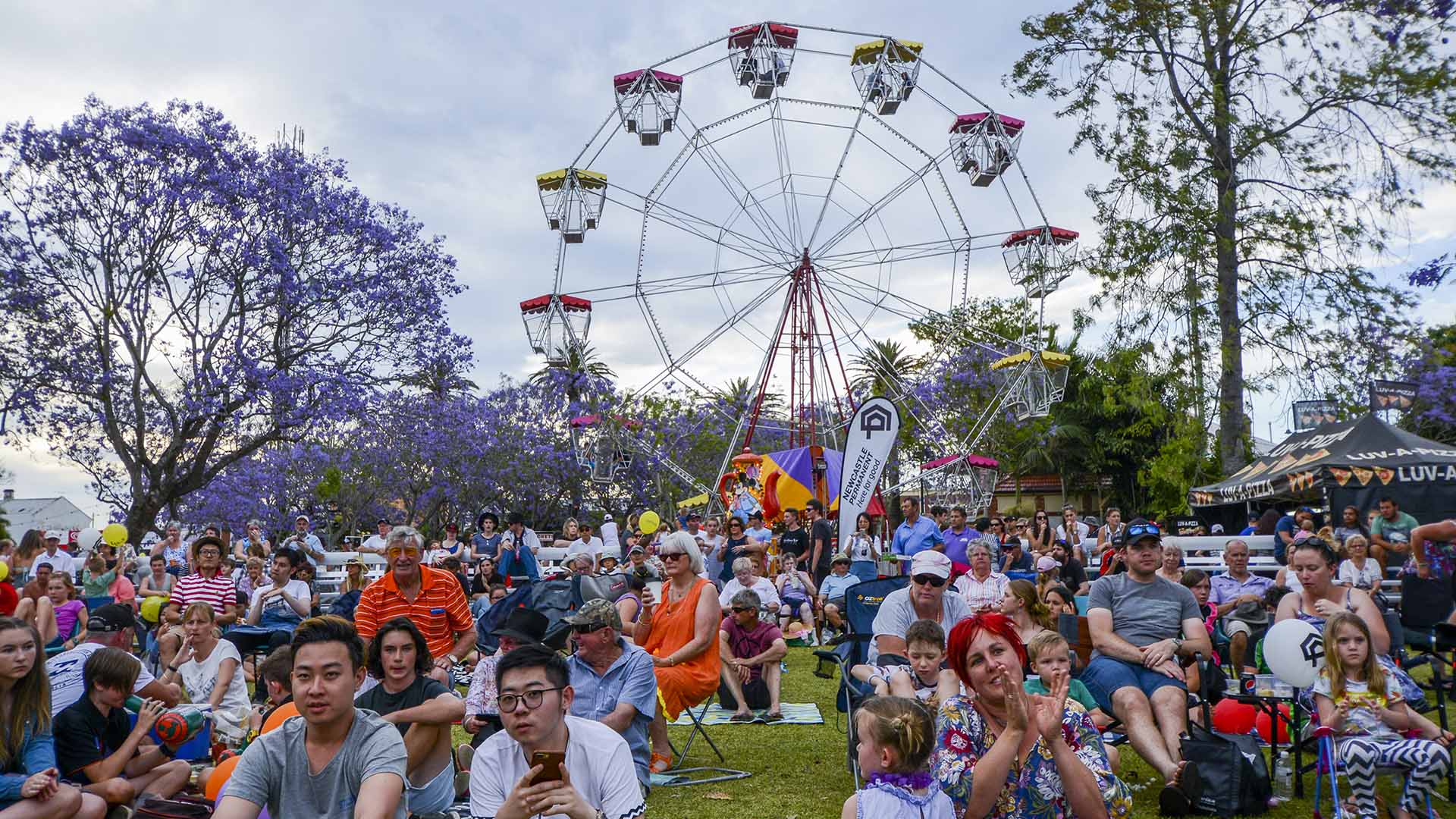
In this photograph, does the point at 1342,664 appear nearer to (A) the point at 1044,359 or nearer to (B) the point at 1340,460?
(B) the point at 1340,460

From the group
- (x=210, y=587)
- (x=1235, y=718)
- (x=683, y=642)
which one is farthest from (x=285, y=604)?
(x=1235, y=718)

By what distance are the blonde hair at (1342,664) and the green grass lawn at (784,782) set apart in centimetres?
70

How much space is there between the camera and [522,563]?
1151 cm

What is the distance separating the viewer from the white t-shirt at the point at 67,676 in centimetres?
444

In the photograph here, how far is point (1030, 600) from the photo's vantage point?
18.9 feet

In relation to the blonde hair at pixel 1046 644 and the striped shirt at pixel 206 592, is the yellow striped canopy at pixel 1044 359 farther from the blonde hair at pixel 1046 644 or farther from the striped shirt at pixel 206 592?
the blonde hair at pixel 1046 644

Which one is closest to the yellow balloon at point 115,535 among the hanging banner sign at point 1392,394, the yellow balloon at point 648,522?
the yellow balloon at point 648,522

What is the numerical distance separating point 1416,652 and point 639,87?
49.0 ft

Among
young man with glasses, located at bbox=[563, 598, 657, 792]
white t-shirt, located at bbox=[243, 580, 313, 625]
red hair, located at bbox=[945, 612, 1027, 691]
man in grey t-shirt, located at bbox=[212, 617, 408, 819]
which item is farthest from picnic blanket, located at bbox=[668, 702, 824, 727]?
man in grey t-shirt, located at bbox=[212, 617, 408, 819]

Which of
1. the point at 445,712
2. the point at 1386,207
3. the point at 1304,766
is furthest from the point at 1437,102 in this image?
the point at 445,712

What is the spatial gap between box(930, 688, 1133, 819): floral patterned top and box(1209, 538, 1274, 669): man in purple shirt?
4.18 m

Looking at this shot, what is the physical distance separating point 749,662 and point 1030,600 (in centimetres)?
252

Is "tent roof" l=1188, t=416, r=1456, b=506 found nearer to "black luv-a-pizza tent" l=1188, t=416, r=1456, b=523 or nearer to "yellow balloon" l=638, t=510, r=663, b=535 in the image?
"black luv-a-pizza tent" l=1188, t=416, r=1456, b=523

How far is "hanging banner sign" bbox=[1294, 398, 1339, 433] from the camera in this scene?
14.9 m
